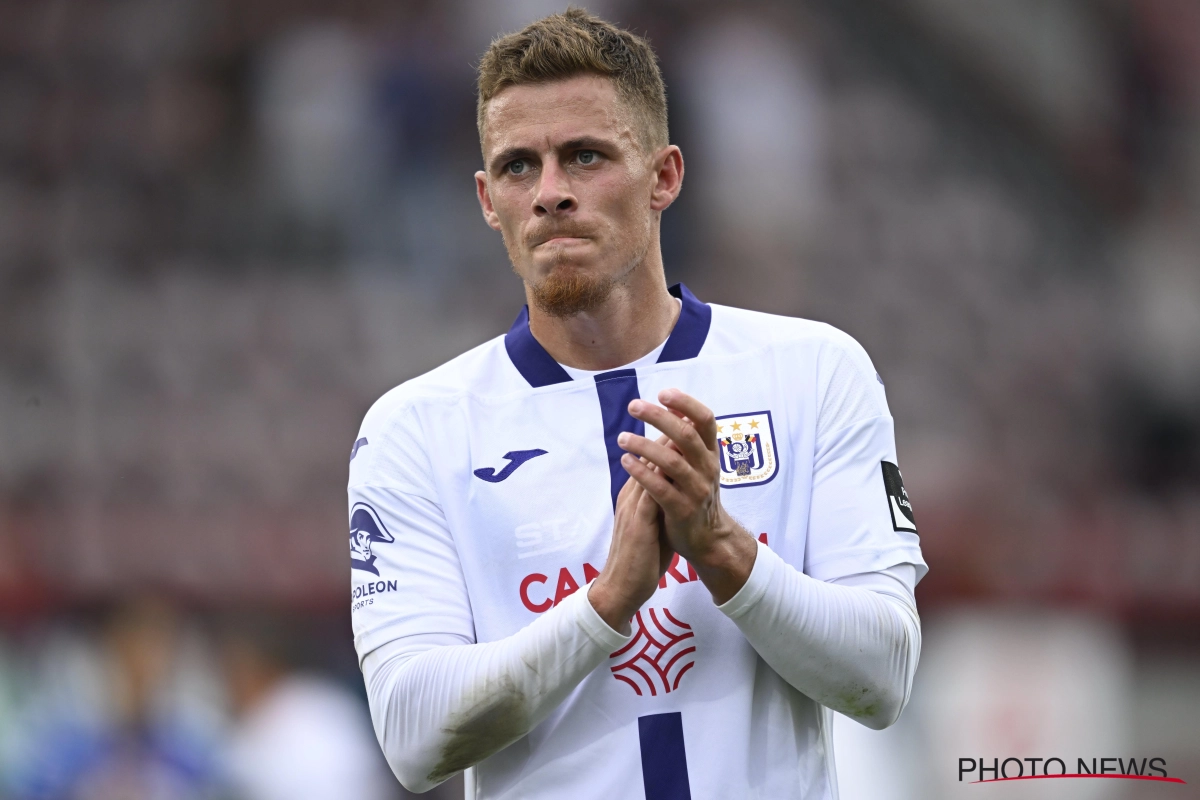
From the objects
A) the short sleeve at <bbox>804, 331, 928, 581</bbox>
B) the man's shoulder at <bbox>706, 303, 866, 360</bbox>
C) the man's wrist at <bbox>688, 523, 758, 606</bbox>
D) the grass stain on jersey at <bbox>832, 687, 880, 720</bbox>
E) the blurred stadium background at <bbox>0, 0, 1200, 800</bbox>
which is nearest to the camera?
the man's wrist at <bbox>688, 523, 758, 606</bbox>

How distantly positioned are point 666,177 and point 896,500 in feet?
2.83

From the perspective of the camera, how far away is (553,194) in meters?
2.87

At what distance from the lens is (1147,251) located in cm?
1109

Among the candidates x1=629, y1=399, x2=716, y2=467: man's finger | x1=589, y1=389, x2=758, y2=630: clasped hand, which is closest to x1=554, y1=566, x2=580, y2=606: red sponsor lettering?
x1=589, y1=389, x2=758, y2=630: clasped hand

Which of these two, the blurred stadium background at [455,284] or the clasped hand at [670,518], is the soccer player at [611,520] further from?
the blurred stadium background at [455,284]

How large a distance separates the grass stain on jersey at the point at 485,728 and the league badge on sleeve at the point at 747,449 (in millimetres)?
602

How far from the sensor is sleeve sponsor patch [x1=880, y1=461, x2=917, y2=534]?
2.85 meters

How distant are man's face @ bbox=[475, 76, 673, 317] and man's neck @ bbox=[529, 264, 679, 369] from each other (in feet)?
0.14

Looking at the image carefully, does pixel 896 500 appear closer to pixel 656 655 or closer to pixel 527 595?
pixel 656 655

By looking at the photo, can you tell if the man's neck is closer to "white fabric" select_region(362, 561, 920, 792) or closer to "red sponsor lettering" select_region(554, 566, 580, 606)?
"red sponsor lettering" select_region(554, 566, 580, 606)

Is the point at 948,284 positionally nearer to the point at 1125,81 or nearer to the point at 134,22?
the point at 1125,81

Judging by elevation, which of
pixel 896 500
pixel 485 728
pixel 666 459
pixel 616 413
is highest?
pixel 616 413

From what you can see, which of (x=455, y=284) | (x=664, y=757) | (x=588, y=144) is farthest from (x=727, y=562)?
(x=455, y=284)

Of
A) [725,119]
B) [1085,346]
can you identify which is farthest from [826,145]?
[1085,346]
